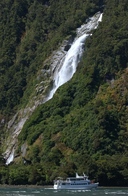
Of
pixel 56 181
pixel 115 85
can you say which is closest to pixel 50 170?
pixel 56 181

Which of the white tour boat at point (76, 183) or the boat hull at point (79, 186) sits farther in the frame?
the white tour boat at point (76, 183)

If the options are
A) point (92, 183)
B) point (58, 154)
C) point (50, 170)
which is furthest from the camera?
point (58, 154)

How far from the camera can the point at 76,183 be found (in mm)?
163250

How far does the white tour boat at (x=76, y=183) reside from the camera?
528 ft

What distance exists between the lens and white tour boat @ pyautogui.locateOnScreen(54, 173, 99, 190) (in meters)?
161

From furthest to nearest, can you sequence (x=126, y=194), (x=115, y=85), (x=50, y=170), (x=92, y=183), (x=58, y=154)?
(x=115, y=85) → (x=58, y=154) → (x=50, y=170) → (x=92, y=183) → (x=126, y=194)

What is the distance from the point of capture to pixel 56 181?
162 metres

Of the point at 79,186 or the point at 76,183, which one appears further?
the point at 76,183

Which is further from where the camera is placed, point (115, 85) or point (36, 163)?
point (115, 85)

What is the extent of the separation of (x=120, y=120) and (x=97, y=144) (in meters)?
11.3

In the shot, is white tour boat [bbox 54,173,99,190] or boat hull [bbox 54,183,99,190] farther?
white tour boat [bbox 54,173,99,190]

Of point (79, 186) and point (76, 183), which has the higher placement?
point (76, 183)

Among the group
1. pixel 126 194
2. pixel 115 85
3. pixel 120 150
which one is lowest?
pixel 126 194

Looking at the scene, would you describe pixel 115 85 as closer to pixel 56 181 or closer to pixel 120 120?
pixel 120 120
